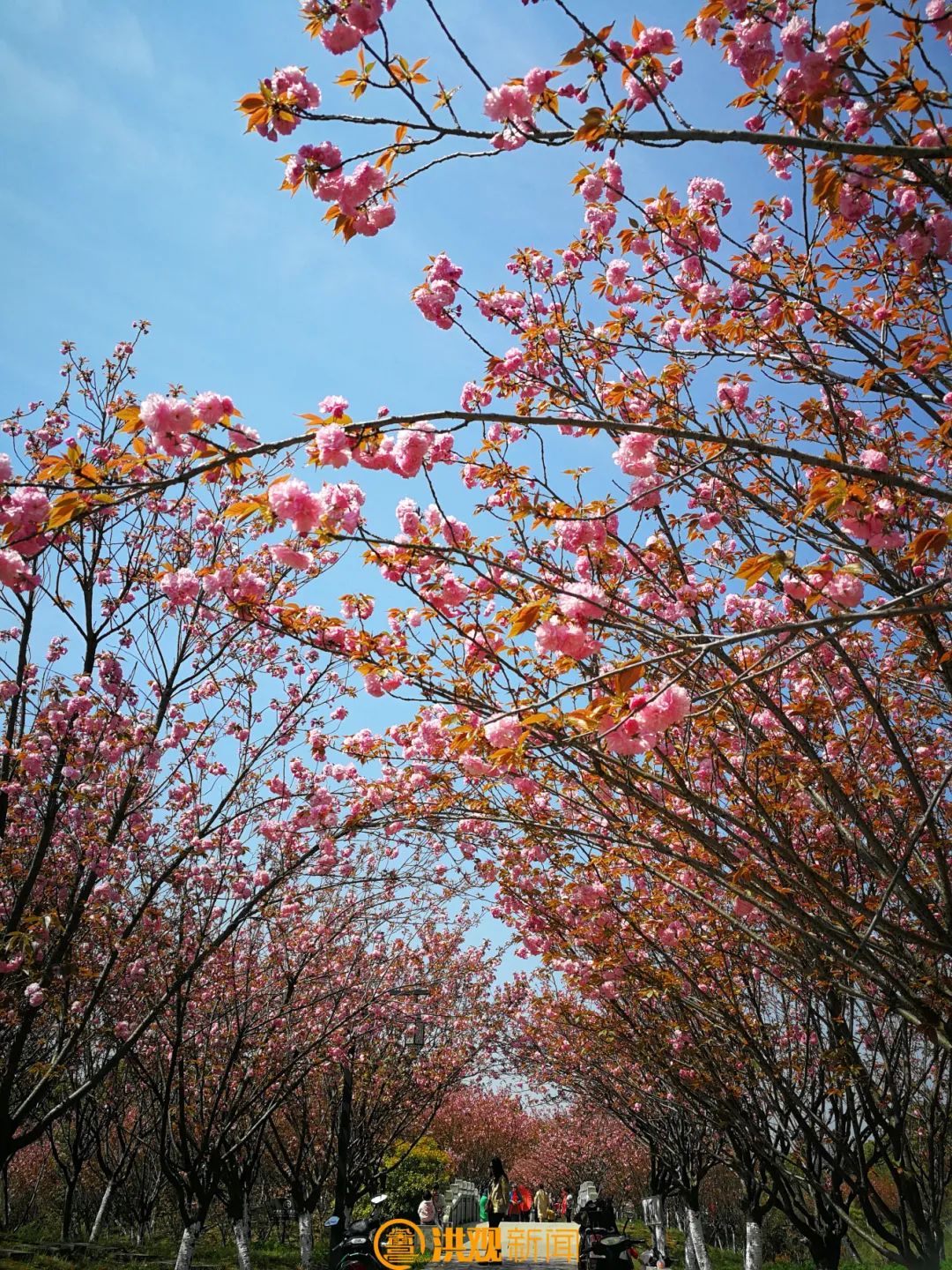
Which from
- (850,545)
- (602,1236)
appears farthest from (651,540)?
(602,1236)

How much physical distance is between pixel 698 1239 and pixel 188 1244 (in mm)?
8169

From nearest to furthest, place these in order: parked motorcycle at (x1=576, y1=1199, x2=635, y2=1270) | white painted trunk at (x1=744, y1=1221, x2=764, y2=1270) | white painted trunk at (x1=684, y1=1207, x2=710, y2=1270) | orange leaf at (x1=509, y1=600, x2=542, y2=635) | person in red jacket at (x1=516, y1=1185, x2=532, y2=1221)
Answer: orange leaf at (x1=509, y1=600, x2=542, y2=635)
white painted trunk at (x1=744, y1=1221, x2=764, y2=1270)
parked motorcycle at (x1=576, y1=1199, x2=635, y2=1270)
white painted trunk at (x1=684, y1=1207, x2=710, y2=1270)
person in red jacket at (x1=516, y1=1185, x2=532, y2=1221)

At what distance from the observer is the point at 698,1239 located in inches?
483

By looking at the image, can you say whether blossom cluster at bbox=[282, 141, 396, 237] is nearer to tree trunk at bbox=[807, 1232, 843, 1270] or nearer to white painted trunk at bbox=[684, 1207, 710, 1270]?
tree trunk at bbox=[807, 1232, 843, 1270]

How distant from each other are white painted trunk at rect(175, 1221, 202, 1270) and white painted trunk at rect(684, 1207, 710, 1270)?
310 inches

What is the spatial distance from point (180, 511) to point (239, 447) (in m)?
4.59

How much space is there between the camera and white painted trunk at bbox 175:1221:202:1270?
7945 mm

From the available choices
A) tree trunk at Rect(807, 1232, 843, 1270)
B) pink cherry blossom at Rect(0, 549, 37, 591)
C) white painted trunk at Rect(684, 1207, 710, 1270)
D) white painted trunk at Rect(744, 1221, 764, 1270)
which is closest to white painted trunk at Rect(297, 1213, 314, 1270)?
white painted trunk at Rect(684, 1207, 710, 1270)

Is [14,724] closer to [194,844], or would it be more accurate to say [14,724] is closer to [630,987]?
[194,844]

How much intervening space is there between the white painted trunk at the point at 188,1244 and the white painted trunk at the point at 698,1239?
7.86m

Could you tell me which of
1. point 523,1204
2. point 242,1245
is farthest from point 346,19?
point 523,1204

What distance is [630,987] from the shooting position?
26.6ft

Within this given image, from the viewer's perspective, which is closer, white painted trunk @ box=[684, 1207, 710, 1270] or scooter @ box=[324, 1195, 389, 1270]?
scooter @ box=[324, 1195, 389, 1270]

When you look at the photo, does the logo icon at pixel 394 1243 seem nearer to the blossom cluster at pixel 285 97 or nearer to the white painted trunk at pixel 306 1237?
the white painted trunk at pixel 306 1237
